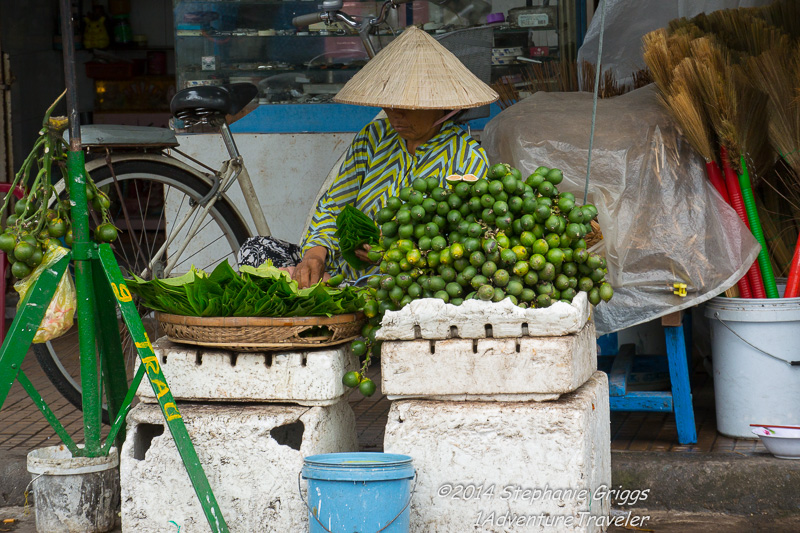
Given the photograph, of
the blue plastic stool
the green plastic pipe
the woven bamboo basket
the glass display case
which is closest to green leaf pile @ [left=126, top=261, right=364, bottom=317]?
the woven bamboo basket

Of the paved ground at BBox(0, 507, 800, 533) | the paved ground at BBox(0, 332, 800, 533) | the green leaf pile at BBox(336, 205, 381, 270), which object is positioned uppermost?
the green leaf pile at BBox(336, 205, 381, 270)

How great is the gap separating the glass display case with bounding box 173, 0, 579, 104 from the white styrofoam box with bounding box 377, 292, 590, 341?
2.59 metres

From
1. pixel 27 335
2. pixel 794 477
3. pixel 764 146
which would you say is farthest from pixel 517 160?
pixel 27 335

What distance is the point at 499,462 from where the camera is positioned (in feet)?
7.20

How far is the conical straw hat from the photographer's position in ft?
8.99

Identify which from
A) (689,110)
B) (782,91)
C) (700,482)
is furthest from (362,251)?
(782,91)

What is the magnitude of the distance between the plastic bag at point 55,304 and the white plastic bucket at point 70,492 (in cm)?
35

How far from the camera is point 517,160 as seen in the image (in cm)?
306

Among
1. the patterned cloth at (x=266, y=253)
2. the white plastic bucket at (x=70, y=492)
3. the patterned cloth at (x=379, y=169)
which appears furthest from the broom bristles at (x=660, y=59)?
the white plastic bucket at (x=70, y=492)

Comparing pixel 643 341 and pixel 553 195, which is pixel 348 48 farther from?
pixel 553 195

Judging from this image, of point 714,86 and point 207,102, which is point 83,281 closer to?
point 207,102

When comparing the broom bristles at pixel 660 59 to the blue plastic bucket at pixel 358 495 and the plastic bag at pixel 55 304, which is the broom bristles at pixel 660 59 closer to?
the blue plastic bucket at pixel 358 495

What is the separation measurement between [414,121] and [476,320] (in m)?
0.90

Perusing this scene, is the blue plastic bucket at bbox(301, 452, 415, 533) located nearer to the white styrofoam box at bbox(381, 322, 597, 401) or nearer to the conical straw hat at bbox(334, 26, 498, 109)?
the white styrofoam box at bbox(381, 322, 597, 401)
